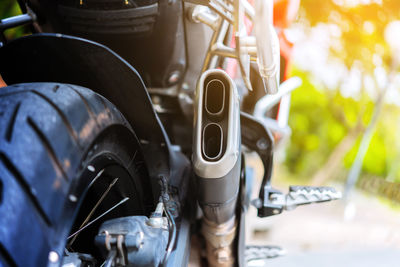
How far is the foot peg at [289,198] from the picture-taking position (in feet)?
3.87

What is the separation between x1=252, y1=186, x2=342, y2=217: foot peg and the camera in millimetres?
1180

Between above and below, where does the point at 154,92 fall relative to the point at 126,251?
above

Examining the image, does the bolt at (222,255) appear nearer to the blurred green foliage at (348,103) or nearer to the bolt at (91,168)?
the bolt at (91,168)

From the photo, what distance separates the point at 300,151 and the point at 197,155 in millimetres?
14898

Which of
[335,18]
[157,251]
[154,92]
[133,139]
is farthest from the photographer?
[335,18]

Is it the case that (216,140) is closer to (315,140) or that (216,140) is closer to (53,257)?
(53,257)

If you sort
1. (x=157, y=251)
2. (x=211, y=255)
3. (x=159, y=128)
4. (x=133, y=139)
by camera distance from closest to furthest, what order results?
(x=157, y=251) < (x=133, y=139) < (x=159, y=128) < (x=211, y=255)

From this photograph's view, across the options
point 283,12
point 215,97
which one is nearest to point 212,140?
point 215,97

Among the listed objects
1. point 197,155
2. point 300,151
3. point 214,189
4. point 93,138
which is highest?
point 93,138

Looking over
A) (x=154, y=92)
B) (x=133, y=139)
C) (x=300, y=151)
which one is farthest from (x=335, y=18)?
(x=300, y=151)

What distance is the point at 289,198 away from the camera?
119 centimetres

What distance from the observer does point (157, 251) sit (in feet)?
2.19

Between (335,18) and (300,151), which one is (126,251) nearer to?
(335,18)

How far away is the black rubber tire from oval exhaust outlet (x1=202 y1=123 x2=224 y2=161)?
1.15 ft
